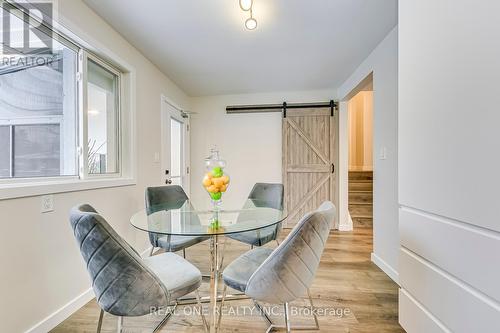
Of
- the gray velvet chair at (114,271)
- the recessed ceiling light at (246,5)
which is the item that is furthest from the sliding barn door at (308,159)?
the gray velvet chair at (114,271)

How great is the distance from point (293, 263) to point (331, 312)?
98 centimetres

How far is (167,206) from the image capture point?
7.30ft

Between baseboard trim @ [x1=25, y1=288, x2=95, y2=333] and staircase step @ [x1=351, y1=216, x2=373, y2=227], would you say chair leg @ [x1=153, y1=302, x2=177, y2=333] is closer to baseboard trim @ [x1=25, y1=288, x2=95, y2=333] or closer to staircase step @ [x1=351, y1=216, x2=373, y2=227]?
baseboard trim @ [x1=25, y1=288, x2=95, y2=333]

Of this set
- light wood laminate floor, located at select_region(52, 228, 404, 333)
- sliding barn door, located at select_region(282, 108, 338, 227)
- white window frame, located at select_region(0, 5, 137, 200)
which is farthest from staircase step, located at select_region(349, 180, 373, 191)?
white window frame, located at select_region(0, 5, 137, 200)

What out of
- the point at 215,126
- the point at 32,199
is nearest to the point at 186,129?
the point at 215,126

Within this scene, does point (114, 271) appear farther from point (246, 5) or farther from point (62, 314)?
point (246, 5)

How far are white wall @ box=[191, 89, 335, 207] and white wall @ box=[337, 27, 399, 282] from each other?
1665 mm

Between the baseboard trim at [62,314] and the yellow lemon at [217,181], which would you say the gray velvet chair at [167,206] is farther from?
the baseboard trim at [62,314]

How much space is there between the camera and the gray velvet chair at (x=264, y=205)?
206cm


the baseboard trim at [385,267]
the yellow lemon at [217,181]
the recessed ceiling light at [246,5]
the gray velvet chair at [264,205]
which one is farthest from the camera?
the baseboard trim at [385,267]

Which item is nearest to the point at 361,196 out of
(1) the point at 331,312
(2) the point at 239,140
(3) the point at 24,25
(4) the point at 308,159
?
(4) the point at 308,159

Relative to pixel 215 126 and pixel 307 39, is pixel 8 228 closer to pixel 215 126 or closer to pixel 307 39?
pixel 307 39

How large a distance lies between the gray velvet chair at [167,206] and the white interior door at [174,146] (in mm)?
857

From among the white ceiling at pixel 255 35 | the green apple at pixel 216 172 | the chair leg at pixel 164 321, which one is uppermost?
the white ceiling at pixel 255 35
